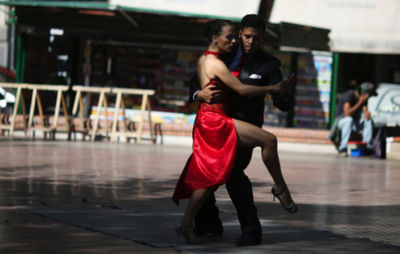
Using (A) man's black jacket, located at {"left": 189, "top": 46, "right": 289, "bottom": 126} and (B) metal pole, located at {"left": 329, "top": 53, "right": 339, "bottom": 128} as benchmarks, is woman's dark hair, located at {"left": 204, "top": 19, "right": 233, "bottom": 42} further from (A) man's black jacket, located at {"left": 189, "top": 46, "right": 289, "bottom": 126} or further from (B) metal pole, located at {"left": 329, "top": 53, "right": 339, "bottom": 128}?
(B) metal pole, located at {"left": 329, "top": 53, "right": 339, "bottom": 128}

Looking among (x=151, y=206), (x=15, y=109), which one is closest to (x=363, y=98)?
(x=15, y=109)

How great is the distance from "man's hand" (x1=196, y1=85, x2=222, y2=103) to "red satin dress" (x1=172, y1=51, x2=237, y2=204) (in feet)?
0.15

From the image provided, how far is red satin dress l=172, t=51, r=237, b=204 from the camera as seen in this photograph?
7.36 m

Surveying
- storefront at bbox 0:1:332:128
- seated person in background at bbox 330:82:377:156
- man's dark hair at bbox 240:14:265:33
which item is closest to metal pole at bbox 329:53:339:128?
storefront at bbox 0:1:332:128

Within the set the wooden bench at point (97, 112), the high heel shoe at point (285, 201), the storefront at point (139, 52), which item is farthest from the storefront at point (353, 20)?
the high heel shoe at point (285, 201)

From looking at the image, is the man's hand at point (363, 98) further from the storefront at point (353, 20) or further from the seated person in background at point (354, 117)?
the storefront at point (353, 20)

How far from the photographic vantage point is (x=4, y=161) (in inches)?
598

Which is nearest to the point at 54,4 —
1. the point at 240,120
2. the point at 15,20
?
the point at 15,20

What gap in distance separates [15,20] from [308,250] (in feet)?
61.2

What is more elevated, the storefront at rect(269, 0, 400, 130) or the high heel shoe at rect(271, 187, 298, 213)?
the storefront at rect(269, 0, 400, 130)

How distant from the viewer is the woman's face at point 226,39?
7438mm

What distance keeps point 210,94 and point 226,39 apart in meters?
0.42

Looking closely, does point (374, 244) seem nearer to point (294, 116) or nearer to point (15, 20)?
point (294, 116)

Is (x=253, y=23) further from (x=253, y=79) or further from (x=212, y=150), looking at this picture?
(x=212, y=150)
